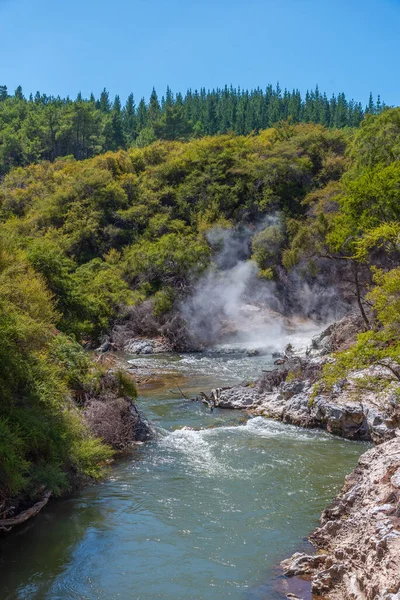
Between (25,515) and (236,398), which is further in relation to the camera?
(236,398)

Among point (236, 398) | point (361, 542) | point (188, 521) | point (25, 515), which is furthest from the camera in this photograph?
point (236, 398)

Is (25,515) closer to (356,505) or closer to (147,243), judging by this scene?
(356,505)

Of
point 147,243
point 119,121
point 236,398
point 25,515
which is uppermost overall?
point 119,121

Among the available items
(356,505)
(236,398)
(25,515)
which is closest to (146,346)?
(236,398)

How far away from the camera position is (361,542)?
9.26 meters

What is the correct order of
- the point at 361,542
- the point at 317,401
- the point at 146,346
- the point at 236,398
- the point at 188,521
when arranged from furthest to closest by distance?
the point at 146,346 → the point at 236,398 → the point at 317,401 → the point at 188,521 → the point at 361,542

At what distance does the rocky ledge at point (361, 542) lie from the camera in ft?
26.9

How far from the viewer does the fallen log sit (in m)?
11.2

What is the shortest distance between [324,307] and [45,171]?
128ft

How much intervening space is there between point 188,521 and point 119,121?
3613 inches

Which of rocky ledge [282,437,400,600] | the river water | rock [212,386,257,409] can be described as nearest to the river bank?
rocky ledge [282,437,400,600]

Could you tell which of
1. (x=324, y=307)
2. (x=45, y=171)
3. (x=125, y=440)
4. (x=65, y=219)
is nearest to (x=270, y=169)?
(x=324, y=307)

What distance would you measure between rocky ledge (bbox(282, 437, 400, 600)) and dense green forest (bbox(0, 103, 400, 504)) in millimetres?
3404

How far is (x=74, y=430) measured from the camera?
46.7 ft
